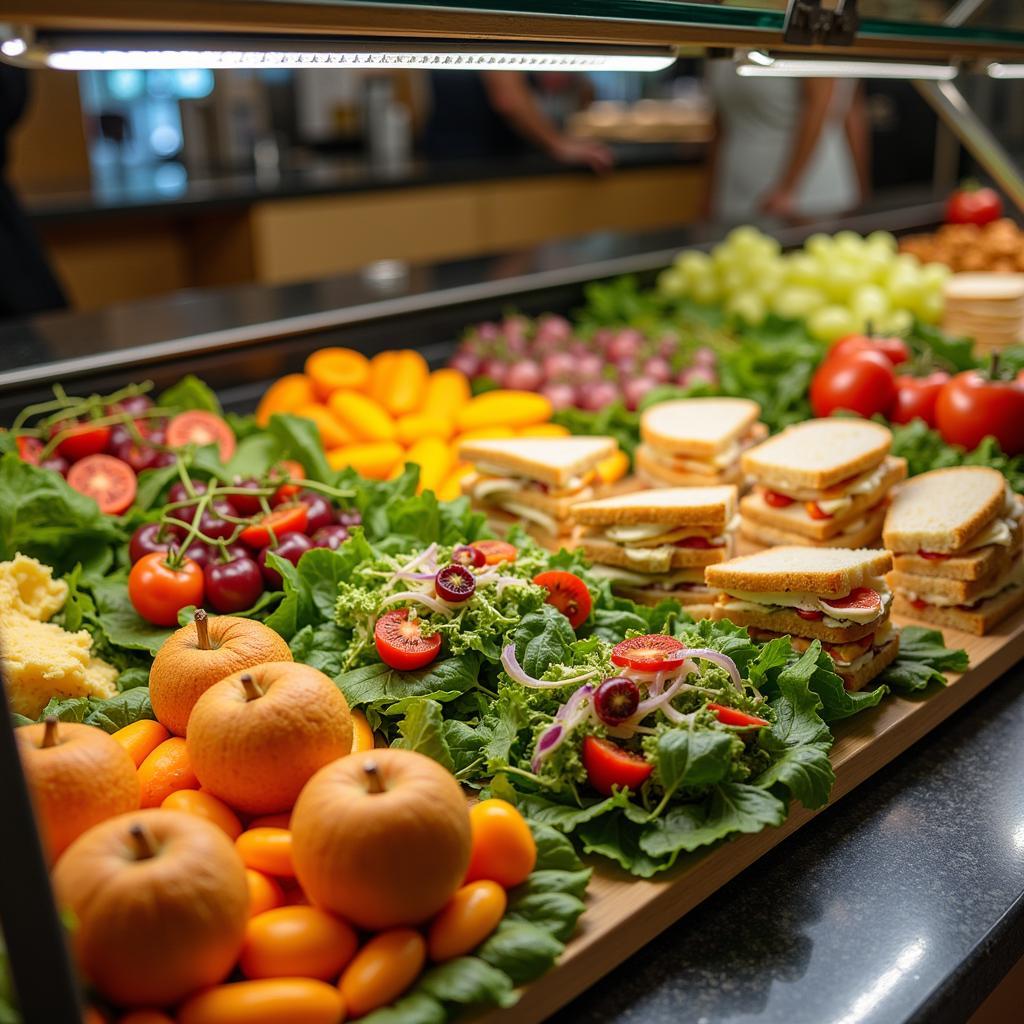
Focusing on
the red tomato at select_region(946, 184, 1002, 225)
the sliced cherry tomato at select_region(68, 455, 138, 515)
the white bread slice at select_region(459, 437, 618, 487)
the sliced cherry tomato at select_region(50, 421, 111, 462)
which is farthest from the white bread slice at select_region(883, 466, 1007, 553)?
the red tomato at select_region(946, 184, 1002, 225)

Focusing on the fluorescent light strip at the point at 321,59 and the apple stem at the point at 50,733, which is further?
the fluorescent light strip at the point at 321,59

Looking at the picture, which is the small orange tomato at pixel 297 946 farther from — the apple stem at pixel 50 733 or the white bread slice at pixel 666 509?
the white bread slice at pixel 666 509

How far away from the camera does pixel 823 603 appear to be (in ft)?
5.56

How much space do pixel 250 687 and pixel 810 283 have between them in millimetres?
2757

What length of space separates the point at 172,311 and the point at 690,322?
4.98 ft

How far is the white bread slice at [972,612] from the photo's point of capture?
1.94m

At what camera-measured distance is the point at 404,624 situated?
1607mm

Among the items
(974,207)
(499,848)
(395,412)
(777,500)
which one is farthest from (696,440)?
(974,207)

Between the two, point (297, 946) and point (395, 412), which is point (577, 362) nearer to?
point (395, 412)

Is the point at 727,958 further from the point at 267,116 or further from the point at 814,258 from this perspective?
the point at 267,116

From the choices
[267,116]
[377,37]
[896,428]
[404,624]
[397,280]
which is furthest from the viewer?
[267,116]

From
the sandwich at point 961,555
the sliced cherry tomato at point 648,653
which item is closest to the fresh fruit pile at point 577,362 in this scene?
the sandwich at point 961,555

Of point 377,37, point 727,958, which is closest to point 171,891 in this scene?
point 727,958

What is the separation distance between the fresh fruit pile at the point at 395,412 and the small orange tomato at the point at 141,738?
1058 millimetres
